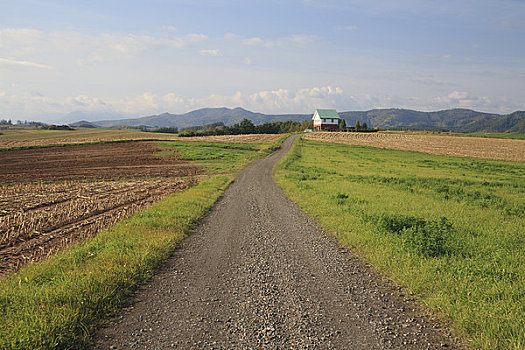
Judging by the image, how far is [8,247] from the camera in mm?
10531

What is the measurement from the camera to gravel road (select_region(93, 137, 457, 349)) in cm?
557

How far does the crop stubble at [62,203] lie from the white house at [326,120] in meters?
112

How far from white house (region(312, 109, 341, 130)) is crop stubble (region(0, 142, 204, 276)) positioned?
11167cm

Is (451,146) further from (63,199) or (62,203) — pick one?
Result: (62,203)

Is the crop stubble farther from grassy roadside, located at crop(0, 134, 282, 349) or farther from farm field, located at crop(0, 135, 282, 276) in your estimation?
grassy roadside, located at crop(0, 134, 282, 349)

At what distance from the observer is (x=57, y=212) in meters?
15.0

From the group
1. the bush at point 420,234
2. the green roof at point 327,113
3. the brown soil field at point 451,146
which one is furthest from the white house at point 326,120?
the bush at point 420,234

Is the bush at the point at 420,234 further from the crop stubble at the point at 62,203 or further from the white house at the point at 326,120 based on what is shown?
the white house at the point at 326,120

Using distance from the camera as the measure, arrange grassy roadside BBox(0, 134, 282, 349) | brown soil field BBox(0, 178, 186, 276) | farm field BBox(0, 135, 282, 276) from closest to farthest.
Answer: grassy roadside BBox(0, 134, 282, 349) < brown soil field BBox(0, 178, 186, 276) < farm field BBox(0, 135, 282, 276)

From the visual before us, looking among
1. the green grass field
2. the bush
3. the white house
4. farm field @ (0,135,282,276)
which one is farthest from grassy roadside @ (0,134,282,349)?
the white house

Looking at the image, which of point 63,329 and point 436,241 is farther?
point 436,241

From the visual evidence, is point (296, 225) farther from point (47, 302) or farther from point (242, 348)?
point (47, 302)

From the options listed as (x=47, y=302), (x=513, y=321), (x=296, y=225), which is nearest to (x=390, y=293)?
(x=513, y=321)

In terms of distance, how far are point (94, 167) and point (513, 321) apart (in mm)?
Result: 39378
